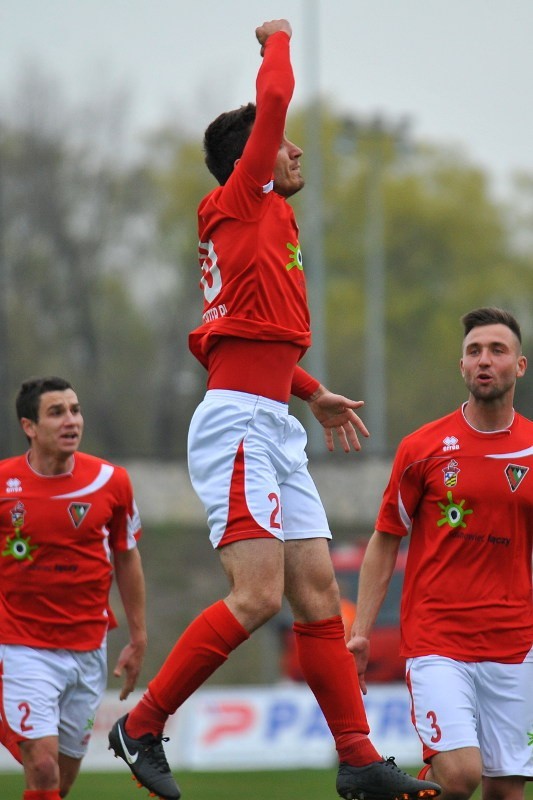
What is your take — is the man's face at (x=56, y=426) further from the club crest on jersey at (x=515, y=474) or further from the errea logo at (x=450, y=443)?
the club crest on jersey at (x=515, y=474)

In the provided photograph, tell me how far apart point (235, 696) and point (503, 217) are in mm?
36505

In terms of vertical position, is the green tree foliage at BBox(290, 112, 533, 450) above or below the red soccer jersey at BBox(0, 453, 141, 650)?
above

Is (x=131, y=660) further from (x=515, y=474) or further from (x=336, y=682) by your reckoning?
(x=515, y=474)

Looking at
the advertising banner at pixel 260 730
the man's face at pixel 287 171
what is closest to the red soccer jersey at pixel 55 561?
the man's face at pixel 287 171

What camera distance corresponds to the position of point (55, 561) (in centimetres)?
793

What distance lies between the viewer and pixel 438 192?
164ft

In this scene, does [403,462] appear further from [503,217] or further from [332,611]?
[503,217]

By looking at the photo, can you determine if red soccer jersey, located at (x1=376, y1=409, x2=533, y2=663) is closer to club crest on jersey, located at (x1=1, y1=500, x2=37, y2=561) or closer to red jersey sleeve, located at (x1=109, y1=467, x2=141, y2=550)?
red jersey sleeve, located at (x1=109, y1=467, x2=141, y2=550)

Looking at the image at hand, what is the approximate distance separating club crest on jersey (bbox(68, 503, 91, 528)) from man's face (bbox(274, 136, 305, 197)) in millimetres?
2654

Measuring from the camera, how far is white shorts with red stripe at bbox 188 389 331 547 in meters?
5.75

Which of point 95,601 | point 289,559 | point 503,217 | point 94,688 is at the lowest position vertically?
point 94,688

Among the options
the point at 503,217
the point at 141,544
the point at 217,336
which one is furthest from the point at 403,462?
the point at 503,217

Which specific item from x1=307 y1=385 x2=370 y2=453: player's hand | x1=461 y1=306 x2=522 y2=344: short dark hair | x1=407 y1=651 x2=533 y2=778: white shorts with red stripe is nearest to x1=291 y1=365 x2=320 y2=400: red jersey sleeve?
x1=307 y1=385 x2=370 y2=453: player's hand

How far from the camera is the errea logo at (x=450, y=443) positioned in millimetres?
6781
